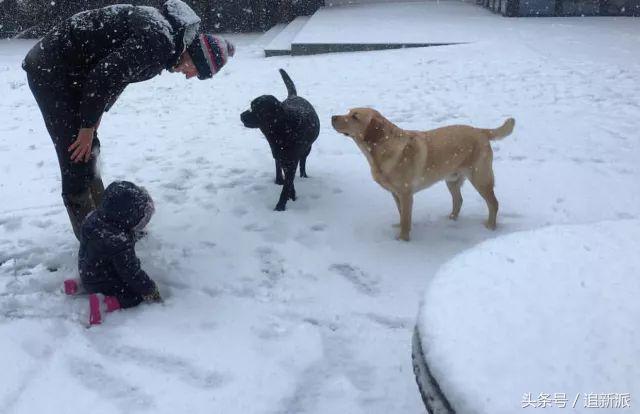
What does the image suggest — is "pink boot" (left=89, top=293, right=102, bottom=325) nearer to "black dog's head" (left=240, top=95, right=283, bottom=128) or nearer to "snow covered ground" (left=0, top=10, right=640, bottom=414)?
"snow covered ground" (left=0, top=10, right=640, bottom=414)

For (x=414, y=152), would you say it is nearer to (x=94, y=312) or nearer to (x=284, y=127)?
(x=284, y=127)

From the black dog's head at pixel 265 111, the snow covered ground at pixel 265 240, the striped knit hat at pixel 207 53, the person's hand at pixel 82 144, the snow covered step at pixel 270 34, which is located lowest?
the snow covered ground at pixel 265 240

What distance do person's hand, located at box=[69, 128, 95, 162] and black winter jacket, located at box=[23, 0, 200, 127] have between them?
44 mm

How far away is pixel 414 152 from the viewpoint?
3.37 m

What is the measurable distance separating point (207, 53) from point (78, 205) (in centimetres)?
130

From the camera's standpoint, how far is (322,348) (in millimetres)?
2590

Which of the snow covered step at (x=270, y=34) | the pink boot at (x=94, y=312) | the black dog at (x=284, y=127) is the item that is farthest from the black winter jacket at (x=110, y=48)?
the snow covered step at (x=270, y=34)

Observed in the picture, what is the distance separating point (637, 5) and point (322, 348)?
1530 cm

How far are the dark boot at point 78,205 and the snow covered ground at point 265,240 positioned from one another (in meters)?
0.29

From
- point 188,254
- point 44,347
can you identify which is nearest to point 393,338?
point 188,254

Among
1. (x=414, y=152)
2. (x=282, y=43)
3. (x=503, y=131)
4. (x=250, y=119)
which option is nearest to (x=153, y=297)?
(x=250, y=119)

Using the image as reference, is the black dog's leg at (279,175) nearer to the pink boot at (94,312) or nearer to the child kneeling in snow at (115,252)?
the child kneeling in snow at (115,252)

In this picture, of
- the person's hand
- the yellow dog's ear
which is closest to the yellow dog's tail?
the yellow dog's ear

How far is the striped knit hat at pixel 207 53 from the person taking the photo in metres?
2.87
